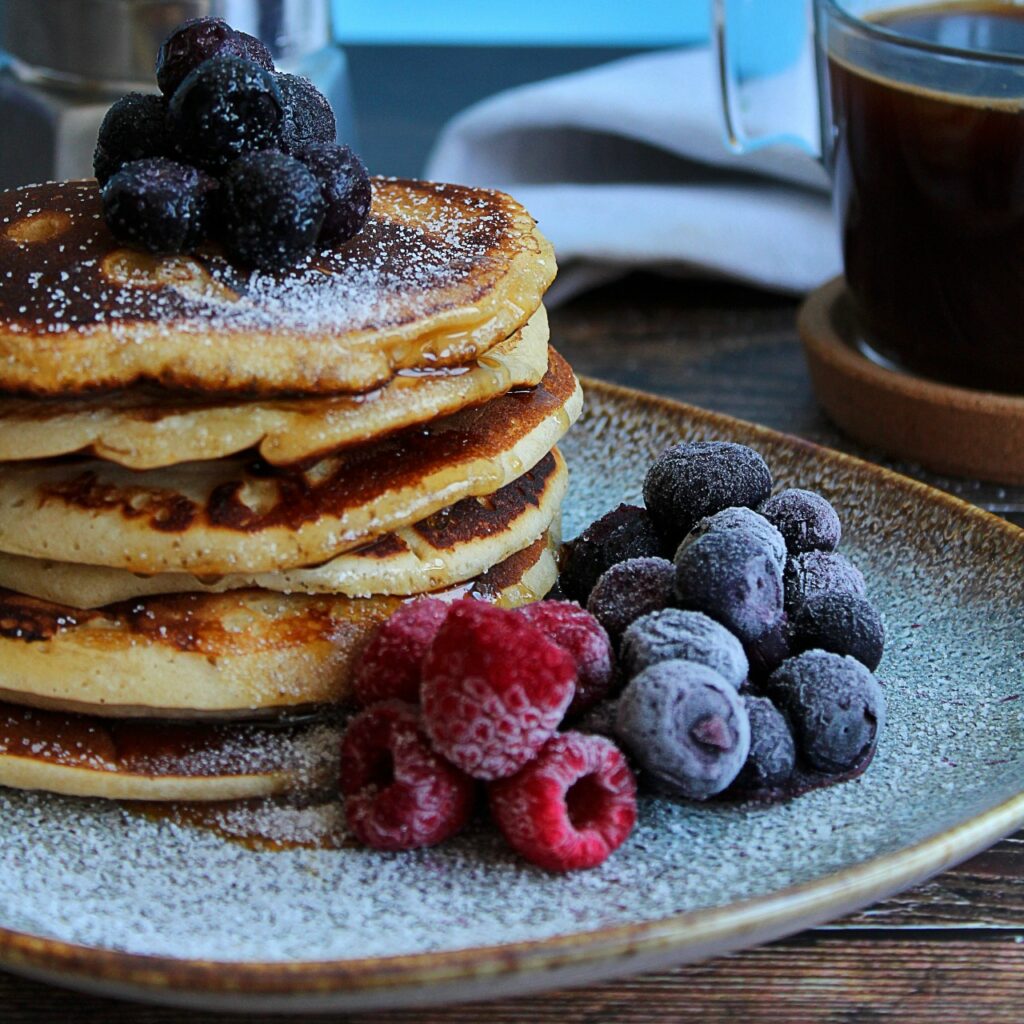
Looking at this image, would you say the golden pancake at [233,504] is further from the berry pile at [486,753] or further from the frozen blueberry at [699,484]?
the frozen blueberry at [699,484]

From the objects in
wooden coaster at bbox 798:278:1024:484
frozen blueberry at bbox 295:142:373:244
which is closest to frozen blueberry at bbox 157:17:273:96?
frozen blueberry at bbox 295:142:373:244

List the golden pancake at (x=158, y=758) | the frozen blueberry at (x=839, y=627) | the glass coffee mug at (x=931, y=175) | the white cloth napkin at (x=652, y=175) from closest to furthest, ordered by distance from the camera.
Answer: the golden pancake at (x=158, y=758) → the frozen blueberry at (x=839, y=627) → the glass coffee mug at (x=931, y=175) → the white cloth napkin at (x=652, y=175)

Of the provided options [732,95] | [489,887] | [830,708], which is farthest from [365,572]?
[732,95]

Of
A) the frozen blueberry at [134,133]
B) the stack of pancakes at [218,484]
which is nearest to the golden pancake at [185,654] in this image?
the stack of pancakes at [218,484]

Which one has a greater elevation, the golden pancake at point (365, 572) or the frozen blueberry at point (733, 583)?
the golden pancake at point (365, 572)

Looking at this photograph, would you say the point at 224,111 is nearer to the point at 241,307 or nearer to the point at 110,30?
the point at 241,307

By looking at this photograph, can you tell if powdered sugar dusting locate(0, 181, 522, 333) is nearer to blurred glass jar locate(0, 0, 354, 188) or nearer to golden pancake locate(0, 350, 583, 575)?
golden pancake locate(0, 350, 583, 575)

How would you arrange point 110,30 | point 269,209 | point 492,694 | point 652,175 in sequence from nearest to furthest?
point 492,694 < point 269,209 < point 110,30 < point 652,175

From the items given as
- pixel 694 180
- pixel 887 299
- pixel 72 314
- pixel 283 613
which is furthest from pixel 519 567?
pixel 694 180
